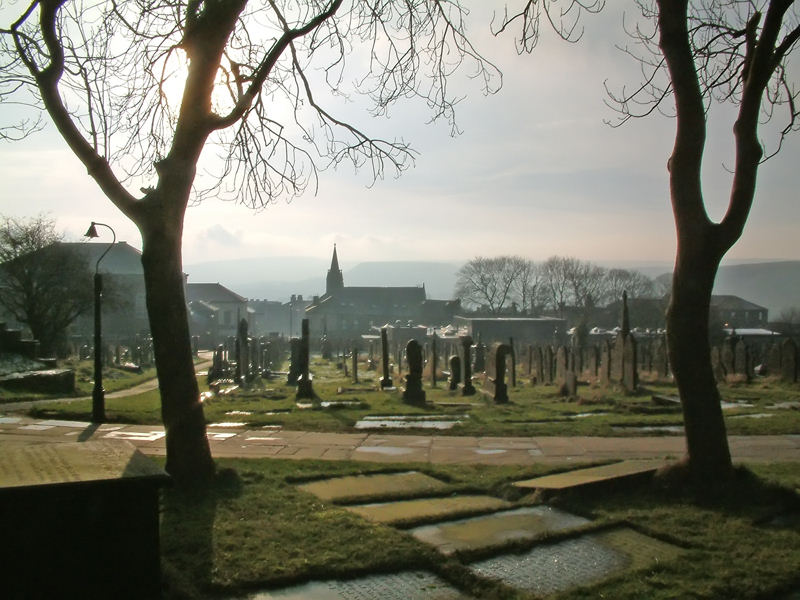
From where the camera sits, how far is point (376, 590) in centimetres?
402

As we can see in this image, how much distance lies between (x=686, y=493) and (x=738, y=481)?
0.47 metres

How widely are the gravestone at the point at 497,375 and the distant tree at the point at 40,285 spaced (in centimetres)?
2272

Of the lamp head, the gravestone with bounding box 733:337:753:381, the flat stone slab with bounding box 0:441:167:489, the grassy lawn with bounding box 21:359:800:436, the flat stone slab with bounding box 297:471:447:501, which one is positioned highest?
the lamp head

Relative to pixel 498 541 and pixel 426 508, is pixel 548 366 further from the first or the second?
pixel 498 541

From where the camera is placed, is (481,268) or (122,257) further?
(481,268)

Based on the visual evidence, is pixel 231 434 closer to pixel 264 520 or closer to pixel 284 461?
pixel 284 461

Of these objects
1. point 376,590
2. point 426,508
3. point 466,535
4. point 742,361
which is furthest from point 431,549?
point 742,361

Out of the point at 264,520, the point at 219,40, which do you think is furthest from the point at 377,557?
the point at 219,40

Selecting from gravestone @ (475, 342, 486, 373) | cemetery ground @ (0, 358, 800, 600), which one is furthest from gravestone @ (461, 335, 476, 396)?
cemetery ground @ (0, 358, 800, 600)

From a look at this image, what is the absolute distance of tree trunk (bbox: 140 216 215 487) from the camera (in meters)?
6.57

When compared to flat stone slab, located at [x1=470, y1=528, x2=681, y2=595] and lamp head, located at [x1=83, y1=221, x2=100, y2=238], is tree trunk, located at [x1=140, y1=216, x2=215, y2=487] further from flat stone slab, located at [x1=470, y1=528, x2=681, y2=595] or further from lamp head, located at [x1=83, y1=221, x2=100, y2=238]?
lamp head, located at [x1=83, y1=221, x2=100, y2=238]

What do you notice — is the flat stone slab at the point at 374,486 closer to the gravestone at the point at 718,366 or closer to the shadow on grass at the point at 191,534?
the shadow on grass at the point at 191,534

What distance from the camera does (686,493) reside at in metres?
5.95

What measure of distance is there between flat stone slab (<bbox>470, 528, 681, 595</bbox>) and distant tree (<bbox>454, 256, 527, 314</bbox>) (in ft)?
298
